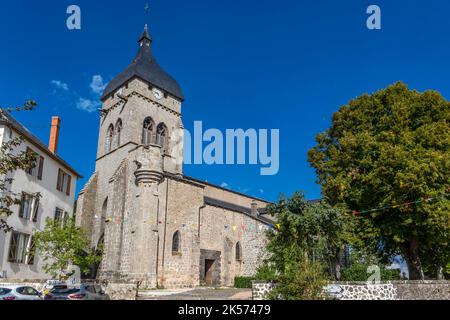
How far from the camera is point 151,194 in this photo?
87.9 ft

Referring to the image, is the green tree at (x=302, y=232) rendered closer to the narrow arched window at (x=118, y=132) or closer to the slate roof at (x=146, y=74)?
the narrow arched window at (x=118, y=132)

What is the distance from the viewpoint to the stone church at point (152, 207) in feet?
86.5

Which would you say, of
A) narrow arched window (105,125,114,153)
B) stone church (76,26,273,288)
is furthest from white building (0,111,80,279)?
narrow arched window (105,125,114,153)

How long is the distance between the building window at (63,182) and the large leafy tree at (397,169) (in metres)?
17.0

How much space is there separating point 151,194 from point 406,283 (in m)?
17.9

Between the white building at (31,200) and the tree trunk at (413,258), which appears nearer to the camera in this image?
the tree trunk at (413,258)

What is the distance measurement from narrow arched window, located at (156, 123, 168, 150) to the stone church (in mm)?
104

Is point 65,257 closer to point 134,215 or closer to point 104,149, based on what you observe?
point 134,215

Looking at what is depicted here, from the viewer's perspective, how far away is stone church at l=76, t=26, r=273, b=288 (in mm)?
26375

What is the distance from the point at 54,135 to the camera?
90.2ft

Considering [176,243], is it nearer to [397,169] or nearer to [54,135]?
[54,135]

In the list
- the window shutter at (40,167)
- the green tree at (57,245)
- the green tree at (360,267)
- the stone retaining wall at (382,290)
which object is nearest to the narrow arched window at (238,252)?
the green tree at (360,267)

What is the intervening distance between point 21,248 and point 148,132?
15252mm

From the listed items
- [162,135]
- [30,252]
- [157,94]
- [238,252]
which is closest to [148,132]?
[162,135]
